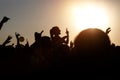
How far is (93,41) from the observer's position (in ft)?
17.9

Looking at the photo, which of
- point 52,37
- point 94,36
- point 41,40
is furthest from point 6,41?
point 94,36

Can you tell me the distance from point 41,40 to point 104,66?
156 cm

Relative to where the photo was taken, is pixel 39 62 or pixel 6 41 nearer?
pixel 39 62

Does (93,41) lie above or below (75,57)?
above

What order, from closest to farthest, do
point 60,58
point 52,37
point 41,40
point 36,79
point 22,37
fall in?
point 36,79 < point 60,58 < point 41,40 < point 52,37 < point 22,37

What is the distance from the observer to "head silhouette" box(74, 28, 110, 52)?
5.43 metres

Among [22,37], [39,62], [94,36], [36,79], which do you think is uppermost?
[22,37]

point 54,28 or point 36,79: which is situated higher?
point 54,28

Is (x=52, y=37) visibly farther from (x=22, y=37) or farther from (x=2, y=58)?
(x=2, y=58)

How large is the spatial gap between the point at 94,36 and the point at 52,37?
1899 mm

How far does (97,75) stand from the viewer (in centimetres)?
522

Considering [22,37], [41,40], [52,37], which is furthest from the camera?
[22,37]

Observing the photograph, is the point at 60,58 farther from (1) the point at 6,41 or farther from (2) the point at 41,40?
(1) the point at 6,41

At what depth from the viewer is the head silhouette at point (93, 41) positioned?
5.43 meters
